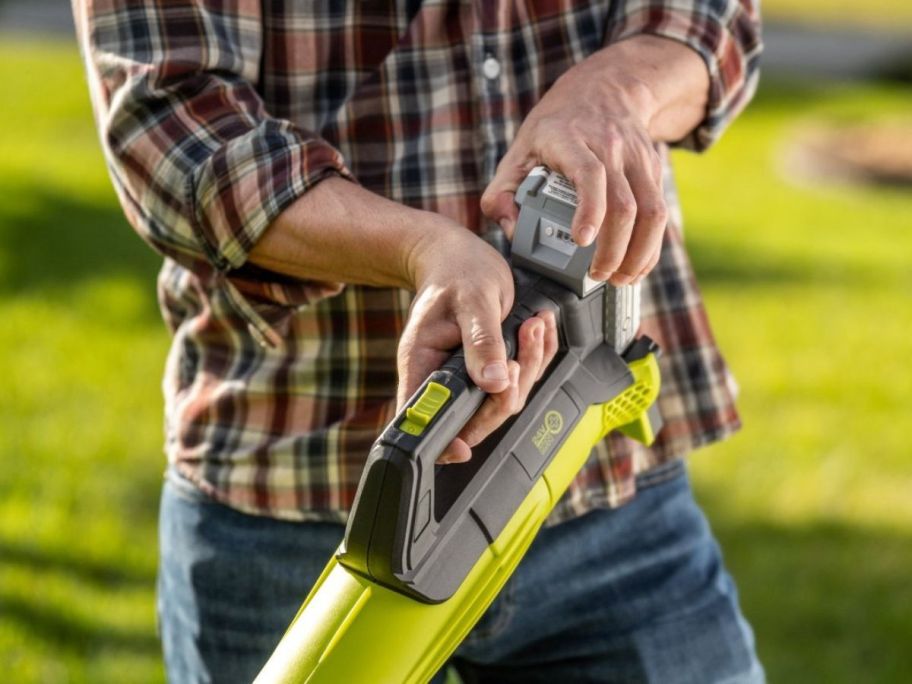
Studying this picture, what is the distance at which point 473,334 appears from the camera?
1212 millimetres

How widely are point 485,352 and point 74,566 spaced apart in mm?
2765

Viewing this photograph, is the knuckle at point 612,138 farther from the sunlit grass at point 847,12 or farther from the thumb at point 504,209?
the sunlit grass at point 847,12

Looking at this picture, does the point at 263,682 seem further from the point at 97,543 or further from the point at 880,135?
the point at 880,135

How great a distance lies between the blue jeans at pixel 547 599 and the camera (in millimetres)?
1631

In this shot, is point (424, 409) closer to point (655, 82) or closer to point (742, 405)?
point (655, 82)

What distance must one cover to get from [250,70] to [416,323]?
0.44 m

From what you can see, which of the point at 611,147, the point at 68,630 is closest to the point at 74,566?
the point at 68,630

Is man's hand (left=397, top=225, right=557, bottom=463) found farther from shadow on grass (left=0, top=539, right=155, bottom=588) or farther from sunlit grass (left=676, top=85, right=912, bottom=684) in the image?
shadow on grass (left=0, top=539, right=155, bottom=588)

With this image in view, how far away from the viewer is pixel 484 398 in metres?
1.22

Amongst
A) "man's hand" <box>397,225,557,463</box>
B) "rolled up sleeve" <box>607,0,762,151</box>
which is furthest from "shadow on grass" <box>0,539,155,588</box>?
"man's hand" <box>397,225,557,463</box>

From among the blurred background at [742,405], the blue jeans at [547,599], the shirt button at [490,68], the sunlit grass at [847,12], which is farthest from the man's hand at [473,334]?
the sunlit grass at [847,12]

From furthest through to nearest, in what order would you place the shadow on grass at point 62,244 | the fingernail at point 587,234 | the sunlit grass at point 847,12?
the sunlit grass at point 847,12
the shadow on grass at point 62,244
the fingernail at point 587,234

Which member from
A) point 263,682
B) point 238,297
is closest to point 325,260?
point 238,297

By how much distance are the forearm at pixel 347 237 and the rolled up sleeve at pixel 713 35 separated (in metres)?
0.40
